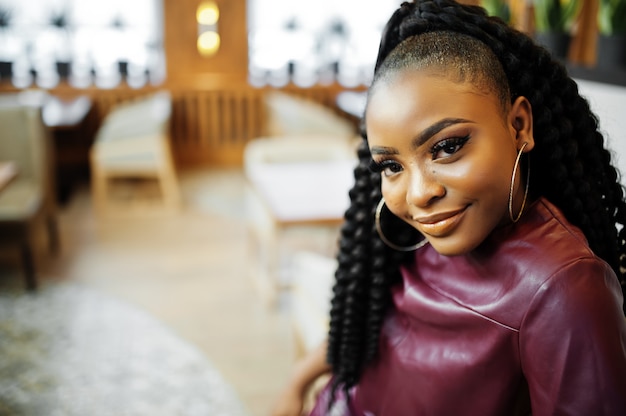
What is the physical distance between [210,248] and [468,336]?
3.29m

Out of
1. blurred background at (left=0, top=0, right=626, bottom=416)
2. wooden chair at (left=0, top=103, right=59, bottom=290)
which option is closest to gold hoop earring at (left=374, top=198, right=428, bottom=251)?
blurred background at (left=0, top=0, right=626, bottom=416)

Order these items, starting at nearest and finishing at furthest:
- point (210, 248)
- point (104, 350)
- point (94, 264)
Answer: point (104, 350) < point (94, 264) < point (210, 248)

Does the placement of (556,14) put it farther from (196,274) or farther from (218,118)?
(218,118)

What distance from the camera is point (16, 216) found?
335 centimetres

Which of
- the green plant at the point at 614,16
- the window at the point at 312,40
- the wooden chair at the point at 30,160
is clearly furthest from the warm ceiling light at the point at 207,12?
the green plant at the point at 614,16

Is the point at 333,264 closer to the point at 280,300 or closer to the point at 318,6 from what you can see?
the point at 280,300

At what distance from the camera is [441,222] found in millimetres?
768

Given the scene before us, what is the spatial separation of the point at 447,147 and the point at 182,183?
4.88 metres

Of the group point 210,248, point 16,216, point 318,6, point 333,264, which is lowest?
point 210,248

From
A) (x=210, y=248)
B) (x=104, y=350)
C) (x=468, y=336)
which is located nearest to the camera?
(x=468, y=336)

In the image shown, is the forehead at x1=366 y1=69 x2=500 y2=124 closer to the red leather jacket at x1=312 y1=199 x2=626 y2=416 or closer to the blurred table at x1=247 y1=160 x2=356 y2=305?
the red leather jacket at x1=312 y1=199 x2=626 y2=416

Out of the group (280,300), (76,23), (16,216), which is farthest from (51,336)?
(76,23)

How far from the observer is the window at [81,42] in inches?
223

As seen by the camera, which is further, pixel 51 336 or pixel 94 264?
pixel 94 264
